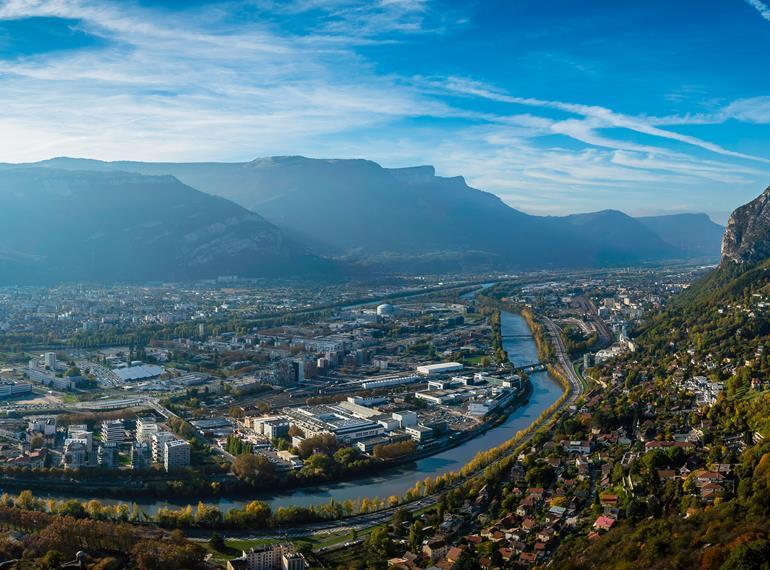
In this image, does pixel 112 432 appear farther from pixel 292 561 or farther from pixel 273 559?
pixel 292 561

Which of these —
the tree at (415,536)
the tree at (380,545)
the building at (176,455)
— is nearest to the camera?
the tree at (380,545)

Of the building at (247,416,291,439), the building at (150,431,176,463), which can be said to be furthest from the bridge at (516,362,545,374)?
the building at (150,431,176,463)

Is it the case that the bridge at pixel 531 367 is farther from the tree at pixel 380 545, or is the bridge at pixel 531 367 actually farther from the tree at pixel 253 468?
the tree at pixel 380 545

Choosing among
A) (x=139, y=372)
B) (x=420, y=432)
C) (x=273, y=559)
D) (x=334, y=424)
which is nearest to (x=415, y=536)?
(x=273, y=559)

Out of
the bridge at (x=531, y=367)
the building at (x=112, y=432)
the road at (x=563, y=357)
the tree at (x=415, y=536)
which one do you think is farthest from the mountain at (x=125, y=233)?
the tree at (x=415, y=536)

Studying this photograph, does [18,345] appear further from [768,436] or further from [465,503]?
[768,436]

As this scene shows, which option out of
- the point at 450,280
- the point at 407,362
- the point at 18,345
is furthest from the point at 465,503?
the point at 450,280

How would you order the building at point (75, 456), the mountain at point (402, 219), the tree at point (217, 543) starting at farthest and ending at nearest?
the mountain at point (402, 219) < the building at point (75, 456) < the tree at point (217, 543)
